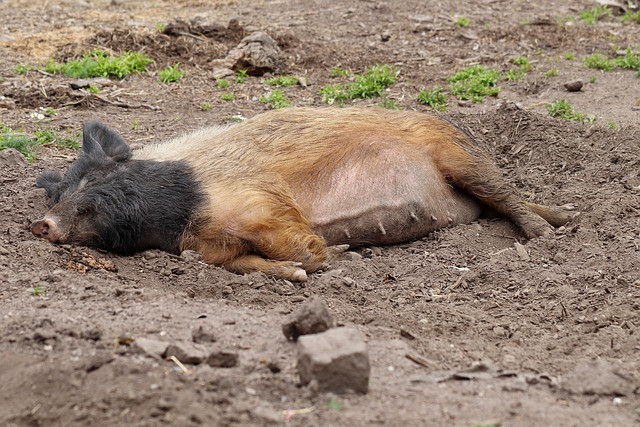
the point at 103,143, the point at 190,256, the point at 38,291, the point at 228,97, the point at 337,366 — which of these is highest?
the point at 337,366

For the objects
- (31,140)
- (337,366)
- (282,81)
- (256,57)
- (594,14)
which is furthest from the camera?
(594,14)

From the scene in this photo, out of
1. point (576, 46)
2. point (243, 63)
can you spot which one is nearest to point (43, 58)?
point (243, 63)

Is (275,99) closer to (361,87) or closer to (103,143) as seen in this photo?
(361,87)

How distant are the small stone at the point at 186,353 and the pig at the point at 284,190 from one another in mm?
2110

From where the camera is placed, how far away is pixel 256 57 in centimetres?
1156

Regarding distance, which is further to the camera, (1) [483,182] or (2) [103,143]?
(1) [483,182]

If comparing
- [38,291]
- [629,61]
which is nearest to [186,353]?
[38,291]

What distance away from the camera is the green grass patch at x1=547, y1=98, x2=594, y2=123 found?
383 inches

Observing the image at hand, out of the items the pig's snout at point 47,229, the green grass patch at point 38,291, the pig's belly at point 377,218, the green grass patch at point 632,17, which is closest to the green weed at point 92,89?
the pig's snout at point 47,229

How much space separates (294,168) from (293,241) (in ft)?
2.19

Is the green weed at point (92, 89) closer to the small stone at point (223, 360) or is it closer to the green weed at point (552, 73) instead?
the green weed at point (552, 73)

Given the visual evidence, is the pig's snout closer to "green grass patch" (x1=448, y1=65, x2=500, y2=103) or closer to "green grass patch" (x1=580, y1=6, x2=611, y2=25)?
"green grass patch" (x1=448, y1=65, x2=500, y2=103)

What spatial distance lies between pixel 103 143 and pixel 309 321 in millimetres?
3320

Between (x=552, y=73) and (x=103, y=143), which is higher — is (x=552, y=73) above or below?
below
